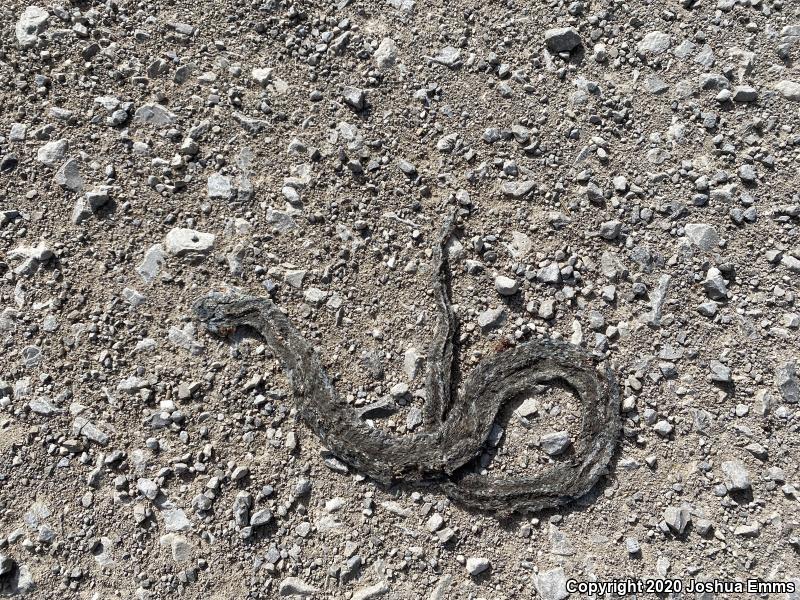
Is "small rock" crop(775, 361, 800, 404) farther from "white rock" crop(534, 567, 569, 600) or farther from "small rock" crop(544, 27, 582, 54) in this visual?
"small rock" crop(544, 27, 582, 54)

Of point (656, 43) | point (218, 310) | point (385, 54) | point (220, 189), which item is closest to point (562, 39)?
point (656, 43)

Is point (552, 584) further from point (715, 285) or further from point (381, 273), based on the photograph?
point (381, 273)

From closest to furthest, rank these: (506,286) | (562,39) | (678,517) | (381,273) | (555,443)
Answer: (678,517) < (555,443) < (506,286) < (381,273) < (562,39)

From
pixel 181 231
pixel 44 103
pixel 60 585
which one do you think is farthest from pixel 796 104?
pixel 60 585

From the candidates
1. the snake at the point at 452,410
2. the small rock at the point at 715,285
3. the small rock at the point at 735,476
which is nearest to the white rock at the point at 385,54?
the snake at the point at 452,410

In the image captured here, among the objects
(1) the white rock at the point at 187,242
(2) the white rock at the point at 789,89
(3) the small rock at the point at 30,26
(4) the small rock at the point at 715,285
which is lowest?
(4) the small rock at the point at 715,285

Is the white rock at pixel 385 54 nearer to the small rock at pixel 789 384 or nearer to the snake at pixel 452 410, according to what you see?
the snake at pixel 452 410

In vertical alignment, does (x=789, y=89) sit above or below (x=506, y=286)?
above

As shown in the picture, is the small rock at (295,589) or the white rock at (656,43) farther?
the white rock at (656,43)
